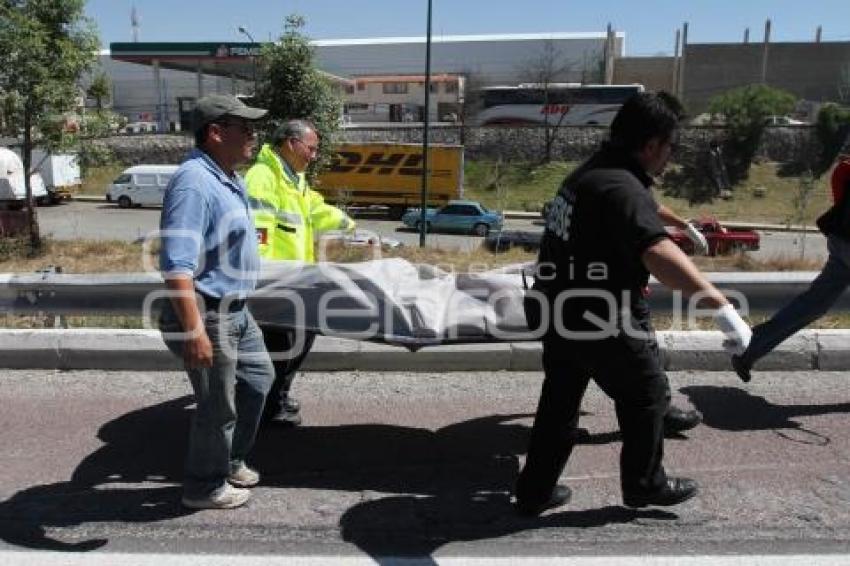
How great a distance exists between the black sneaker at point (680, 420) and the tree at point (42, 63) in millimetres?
17612

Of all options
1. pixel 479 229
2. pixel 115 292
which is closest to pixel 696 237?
pixel 115 292

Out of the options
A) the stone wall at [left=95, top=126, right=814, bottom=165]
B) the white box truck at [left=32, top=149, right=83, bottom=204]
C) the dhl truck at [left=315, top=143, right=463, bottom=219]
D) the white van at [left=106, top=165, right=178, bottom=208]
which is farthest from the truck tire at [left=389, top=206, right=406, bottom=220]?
the white box truck at [left=32, top=149, right=83, bottom=204]

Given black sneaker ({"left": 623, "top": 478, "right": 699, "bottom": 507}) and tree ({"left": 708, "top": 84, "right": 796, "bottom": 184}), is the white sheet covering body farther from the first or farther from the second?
tree ({"left": 708, "top": 84, "right": 796, "bottom": 184})

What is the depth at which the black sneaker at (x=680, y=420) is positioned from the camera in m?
4.38

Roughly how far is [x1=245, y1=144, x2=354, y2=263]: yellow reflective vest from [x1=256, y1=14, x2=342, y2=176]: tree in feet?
48.8

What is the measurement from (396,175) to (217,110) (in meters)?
34.8

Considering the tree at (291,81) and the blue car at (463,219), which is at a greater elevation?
the tree at (291,81)

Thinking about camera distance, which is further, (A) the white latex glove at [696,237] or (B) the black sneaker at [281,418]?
(B) the black sneaker at [281,418]

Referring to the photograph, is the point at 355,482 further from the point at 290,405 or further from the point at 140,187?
the point at 140,187

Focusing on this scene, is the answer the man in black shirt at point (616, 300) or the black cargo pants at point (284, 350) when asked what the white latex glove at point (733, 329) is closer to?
the man in black shirt at point (616, 300)

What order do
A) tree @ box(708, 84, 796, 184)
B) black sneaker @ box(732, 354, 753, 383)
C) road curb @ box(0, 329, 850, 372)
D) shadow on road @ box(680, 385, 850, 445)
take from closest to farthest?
shadow on road @ box(680, 385, 850, 445) → black sneaker @ box(732, 354, 753, 383) → road curb @ box(0, 329, 850, 372) → tree @ box(708, 84, 796, 184)

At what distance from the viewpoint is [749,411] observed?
4.84m

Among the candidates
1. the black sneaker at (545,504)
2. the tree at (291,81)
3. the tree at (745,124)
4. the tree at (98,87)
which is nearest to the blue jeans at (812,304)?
the black sneaker at (545,504)

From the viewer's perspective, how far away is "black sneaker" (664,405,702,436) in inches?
172
